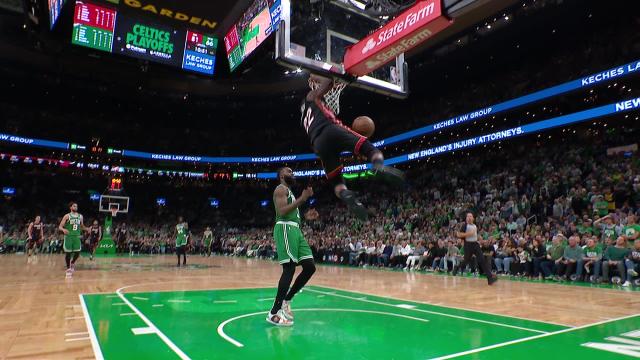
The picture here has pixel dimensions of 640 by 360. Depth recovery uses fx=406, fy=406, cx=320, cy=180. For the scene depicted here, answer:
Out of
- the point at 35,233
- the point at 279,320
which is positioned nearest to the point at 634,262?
the point at 279,320

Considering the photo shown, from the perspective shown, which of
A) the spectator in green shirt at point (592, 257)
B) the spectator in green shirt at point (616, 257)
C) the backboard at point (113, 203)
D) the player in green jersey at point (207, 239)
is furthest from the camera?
the backboard at point (113, 203)

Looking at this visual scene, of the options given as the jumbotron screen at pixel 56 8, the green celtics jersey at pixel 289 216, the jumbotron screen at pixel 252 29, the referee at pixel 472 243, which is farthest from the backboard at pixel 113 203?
the green celtics jersey at pixel 289 216

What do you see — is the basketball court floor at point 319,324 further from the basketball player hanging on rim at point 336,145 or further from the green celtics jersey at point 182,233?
the green celtics jersey at point 182,233

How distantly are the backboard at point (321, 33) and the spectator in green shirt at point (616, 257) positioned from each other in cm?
718

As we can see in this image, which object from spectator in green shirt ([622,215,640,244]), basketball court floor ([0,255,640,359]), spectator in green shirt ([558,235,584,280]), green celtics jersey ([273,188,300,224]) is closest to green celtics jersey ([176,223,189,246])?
basketball court floor ([0,255,640,359])

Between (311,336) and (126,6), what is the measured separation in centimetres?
1367

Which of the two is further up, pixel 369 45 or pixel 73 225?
pixel 369 45

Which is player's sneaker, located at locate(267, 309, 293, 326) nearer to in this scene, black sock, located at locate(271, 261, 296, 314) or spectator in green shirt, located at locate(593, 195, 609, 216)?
black sock, located at locate(271, 261, 296, 314)

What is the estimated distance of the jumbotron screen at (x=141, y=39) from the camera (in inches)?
476

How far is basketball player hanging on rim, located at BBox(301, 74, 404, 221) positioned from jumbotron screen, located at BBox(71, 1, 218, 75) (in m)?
10.8

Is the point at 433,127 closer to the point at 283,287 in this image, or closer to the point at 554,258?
the point at 554,258

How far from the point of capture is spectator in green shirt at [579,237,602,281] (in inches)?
381

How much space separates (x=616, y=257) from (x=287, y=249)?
8.80 m

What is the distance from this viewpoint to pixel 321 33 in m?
7.17
